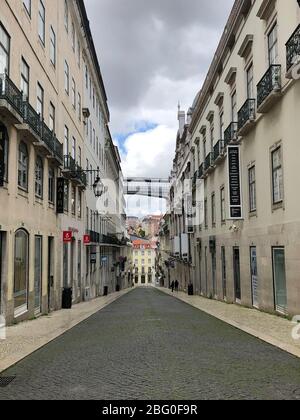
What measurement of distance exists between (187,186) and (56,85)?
23.4 meters

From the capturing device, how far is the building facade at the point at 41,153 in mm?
14609

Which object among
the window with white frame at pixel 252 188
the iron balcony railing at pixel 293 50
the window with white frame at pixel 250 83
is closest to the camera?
the iron balcony railing at pixel 293 50

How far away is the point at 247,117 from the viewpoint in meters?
19.3

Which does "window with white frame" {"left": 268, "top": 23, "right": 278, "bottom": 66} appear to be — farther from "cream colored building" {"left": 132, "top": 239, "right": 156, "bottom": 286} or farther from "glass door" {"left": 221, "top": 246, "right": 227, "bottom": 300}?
"cream colored building" {"left": 132, "top": 239, "right": 156, "bottom": 286}

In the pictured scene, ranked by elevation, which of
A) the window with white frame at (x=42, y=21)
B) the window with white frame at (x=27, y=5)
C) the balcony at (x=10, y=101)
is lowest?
the balcony at (x=10, y=101)

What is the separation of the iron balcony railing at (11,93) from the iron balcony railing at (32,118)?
640mm

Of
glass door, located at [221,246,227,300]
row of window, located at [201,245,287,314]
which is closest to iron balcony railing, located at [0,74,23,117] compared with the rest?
row of window, located at [201,245,287,314]

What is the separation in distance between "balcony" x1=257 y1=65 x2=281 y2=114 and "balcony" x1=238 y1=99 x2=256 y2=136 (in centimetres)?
171

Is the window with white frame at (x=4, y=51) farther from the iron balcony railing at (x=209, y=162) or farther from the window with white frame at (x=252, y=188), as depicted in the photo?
the iron balcony railing at (x=209, y=162)

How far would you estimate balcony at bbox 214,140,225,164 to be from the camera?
82.9ft

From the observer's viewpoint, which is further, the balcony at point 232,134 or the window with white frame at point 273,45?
the balcony at point 232,134

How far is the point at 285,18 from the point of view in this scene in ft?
49.3

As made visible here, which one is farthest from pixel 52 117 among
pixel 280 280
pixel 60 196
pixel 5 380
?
pixel 5 380

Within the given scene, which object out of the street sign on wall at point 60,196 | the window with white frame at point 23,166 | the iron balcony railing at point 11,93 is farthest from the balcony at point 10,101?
the street sign on wall at point 60,196
